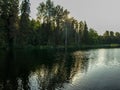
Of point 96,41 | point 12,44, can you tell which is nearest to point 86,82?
point 12,44

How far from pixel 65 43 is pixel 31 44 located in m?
34.3

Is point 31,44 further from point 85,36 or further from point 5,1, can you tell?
point 85,36

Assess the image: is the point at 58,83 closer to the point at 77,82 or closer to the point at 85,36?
the point at 77,82

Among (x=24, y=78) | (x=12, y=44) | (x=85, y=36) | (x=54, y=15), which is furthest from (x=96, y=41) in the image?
(x=24, y=78)

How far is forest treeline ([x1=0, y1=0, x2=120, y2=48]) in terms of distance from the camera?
241 ft

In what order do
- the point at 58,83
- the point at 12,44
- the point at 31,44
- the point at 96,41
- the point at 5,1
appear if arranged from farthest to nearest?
the point at 96,41
the point at 31,44
the point at 12,44
the point at 5,1
the point at 58,83

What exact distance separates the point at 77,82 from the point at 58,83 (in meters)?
2.12

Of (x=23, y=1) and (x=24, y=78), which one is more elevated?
(x=23, y=1)

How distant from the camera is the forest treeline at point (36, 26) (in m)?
73.6

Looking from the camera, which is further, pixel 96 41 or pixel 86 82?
pixel 96 41

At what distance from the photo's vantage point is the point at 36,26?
10844cm

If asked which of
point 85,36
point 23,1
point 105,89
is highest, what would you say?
→ point 23,1

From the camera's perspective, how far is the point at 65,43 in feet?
409

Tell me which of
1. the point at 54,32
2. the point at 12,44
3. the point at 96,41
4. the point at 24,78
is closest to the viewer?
the point at 24,78
